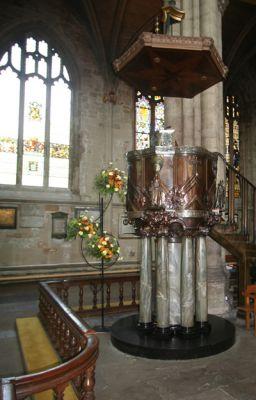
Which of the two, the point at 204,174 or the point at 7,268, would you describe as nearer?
the point at 204,174

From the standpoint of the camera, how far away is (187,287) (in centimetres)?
434

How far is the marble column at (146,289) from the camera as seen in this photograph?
177 inches

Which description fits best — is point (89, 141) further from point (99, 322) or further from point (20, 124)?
point (99, 322)

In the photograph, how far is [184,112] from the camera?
671cm

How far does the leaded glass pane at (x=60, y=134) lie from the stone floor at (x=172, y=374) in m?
7.76

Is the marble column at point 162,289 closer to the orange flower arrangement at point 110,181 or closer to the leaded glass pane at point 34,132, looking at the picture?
the orange flower arrangement at point 110,181

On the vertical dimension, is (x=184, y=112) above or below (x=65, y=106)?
below

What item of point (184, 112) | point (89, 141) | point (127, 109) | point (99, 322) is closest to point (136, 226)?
point (99, 322)

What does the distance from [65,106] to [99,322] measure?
27.7ft

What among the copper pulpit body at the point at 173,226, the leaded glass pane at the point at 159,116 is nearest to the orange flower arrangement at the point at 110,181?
the copper pulpit body at the point at 173,226

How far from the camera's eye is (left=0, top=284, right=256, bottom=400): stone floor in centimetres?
313

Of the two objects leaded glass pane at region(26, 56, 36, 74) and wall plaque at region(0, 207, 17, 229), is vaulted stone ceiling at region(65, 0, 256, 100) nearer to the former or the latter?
leaded glass pane at region(26, 56, 36, 74)

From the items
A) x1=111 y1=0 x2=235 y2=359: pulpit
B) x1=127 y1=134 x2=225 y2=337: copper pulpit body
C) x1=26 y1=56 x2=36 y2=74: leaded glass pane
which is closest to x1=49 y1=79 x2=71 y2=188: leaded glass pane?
x1=26 y1=56 x2=36 y2=74: leaded glass pane

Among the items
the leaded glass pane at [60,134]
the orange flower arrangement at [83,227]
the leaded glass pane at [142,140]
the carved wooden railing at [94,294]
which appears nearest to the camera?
the orange flower arrangement at [83,227]
